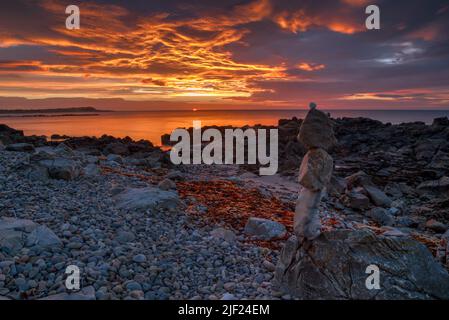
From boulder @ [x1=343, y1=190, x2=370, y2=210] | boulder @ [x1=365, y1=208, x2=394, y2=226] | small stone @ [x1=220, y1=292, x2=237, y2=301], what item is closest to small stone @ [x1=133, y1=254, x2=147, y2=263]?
small stone @ [x1=220, y1=292, x2=237, y2=301]

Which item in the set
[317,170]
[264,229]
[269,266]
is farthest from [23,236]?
[317,170]

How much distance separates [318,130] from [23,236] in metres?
6.09

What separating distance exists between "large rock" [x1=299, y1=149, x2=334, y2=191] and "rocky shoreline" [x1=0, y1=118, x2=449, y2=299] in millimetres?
1023

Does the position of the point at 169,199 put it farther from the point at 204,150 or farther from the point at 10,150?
the point at 204,150

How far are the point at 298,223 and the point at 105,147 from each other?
22.8 meters

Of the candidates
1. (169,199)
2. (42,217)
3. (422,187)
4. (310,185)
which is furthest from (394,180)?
(42,217)

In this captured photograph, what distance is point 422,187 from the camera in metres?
18.2

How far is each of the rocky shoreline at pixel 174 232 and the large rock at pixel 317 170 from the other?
1023mm

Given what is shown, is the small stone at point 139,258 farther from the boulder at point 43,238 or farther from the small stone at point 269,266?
the small stone at point 269,266

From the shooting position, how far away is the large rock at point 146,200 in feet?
31.9

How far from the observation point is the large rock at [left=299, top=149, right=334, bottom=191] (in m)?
5.89

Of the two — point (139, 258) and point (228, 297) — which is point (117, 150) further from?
point (228, 297)

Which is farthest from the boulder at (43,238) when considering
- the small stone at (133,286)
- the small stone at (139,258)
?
the small stone at (133,286)

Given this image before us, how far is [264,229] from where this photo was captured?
896 cm
